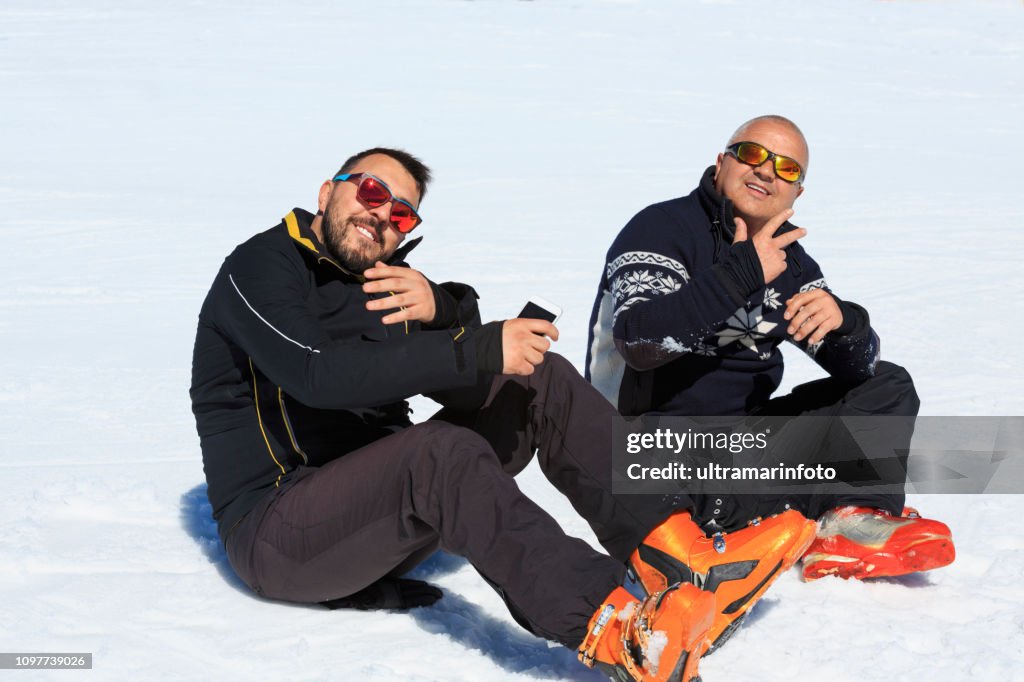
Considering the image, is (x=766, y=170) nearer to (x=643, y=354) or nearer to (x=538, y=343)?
(x=643, y=354)

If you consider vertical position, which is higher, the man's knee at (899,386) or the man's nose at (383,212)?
the man's nose at (383,212)

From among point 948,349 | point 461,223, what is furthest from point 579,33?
point 948,349

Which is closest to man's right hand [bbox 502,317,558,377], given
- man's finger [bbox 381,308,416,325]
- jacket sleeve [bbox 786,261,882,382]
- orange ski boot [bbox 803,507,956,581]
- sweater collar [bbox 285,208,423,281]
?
man's finger [bbox 381,308,416,325]

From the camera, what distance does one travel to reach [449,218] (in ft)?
29.8

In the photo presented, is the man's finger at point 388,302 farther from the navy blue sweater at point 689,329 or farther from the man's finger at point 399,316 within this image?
the navy blue sweater at point 689,329

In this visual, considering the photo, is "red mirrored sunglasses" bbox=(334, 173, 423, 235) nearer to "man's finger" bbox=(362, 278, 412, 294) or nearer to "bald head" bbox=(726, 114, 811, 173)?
"man's finger" bbox=(362, 278, 412, 294)

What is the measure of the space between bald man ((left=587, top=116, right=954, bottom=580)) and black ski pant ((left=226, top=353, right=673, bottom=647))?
1.31 feet

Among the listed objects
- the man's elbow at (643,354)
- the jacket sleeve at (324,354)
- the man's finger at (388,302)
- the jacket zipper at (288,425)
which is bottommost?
the jacket zipper at (288,425)

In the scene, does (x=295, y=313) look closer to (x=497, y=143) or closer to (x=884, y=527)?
(x=884, y=527)

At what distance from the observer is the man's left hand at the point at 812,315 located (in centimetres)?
324

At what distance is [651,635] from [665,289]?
1249 mm

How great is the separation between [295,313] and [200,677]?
2.87ft

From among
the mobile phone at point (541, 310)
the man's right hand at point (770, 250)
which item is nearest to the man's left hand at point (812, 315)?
the man's right hand at point (770, 250)

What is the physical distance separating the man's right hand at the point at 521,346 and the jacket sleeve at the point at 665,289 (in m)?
0.59
